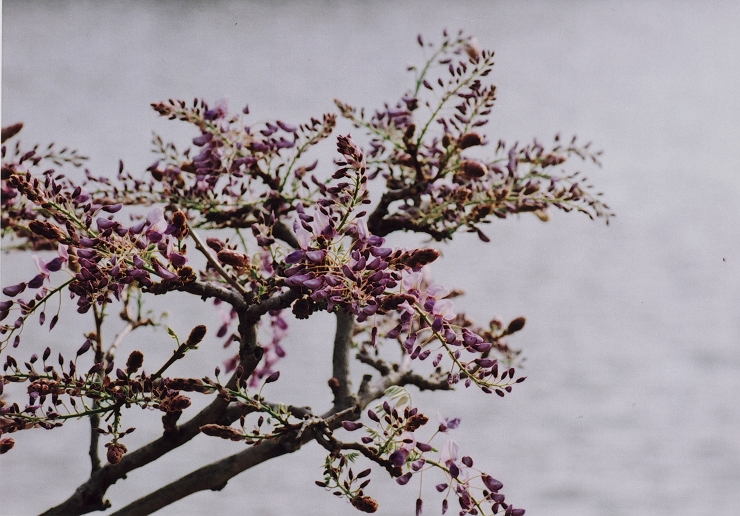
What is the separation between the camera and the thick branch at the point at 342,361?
0.66 m

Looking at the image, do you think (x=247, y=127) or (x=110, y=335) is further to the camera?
(x=110, y=335)

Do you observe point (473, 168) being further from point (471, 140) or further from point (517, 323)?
point (517, 323)

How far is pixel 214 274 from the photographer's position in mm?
682

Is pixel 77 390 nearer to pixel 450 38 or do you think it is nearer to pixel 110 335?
pixel 450 38

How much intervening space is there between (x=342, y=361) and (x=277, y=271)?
186 millimetres

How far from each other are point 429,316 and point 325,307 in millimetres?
65

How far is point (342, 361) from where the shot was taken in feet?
2.26

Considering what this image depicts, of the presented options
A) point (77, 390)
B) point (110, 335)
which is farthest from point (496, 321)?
point (110, 335)

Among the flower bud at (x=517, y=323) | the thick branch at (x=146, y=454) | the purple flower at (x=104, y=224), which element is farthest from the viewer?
the flower bud at (x=517, y=323)

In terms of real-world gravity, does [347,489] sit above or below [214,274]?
below

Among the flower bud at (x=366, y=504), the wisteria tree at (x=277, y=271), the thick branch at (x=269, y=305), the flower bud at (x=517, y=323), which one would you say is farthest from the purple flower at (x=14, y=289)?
the flower bud at (x=517, y=323)

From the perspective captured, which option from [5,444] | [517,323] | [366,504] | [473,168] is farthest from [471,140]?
[5,444]

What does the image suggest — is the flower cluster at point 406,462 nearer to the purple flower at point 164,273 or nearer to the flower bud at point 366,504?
the flower bud at point 366,504

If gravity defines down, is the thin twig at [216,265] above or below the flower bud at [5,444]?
above
